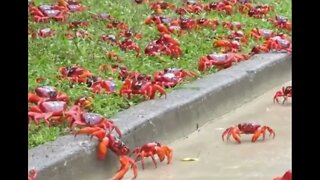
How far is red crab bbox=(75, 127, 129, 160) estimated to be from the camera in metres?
3.67

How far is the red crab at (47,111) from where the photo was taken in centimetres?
396

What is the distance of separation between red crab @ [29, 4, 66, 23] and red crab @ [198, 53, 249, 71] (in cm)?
154

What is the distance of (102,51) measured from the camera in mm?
6016

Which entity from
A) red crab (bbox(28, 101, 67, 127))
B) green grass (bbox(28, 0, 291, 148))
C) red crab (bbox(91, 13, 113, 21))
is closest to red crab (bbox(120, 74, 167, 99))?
green grass (bbox(28, 0, 291, 148))

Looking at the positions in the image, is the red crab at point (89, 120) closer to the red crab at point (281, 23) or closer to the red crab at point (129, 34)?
the red crab at point (129, 34)

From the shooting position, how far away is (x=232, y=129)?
4.41m

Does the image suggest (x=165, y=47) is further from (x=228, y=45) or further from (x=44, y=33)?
(x=44, y=33)

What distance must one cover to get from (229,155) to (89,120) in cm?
76

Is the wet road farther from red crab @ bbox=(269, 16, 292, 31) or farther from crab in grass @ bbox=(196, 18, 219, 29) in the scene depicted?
red crab @ bbox=(269, 16, 292, 31)

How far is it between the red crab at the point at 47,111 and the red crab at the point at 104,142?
0.29 m
